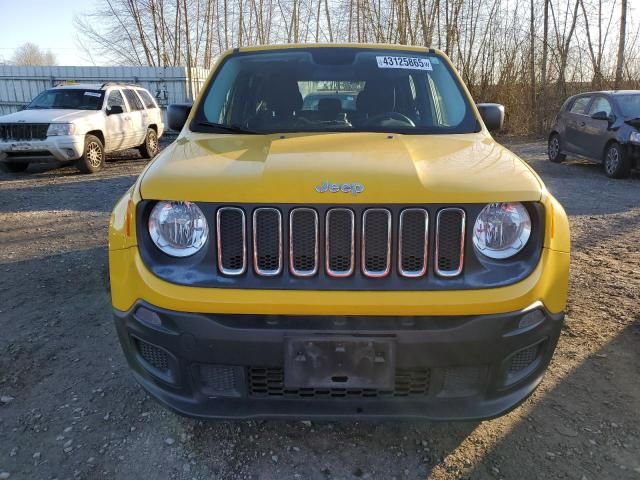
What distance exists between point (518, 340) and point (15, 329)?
3.42 meters

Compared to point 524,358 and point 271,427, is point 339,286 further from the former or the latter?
point 271,427

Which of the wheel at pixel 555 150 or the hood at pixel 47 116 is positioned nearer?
the hood at pixel 47 116

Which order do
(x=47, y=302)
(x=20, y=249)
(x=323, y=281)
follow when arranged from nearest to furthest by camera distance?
(x=323, y=281) → (x=47, y=302) → (x=20, y=249)

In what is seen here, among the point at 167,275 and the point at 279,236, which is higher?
the point at 279,236

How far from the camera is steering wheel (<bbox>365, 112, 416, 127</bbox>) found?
3153 mm

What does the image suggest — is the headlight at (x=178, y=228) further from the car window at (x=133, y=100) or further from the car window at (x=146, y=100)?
the car window at (x=146, y=100)

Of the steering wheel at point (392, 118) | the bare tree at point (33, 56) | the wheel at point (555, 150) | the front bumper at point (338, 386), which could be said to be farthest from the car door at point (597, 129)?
the bare tree at point (33, 56)

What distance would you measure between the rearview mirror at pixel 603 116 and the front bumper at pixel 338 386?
32.4 feet

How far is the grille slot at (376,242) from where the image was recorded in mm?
1997

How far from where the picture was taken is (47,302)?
4.18 m

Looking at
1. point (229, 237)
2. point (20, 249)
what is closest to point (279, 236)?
point (229, 237)

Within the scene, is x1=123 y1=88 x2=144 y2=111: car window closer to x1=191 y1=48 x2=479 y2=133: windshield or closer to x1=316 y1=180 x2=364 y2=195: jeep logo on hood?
x1=191 y1=48 x2=479 y2=133: windshield

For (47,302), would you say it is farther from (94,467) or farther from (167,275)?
(167,275)

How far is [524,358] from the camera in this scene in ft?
6.95
